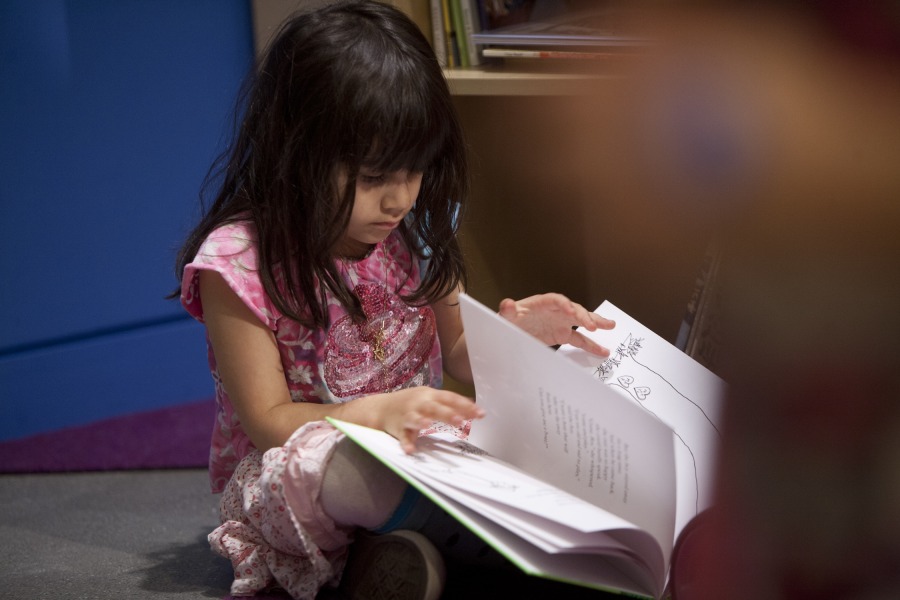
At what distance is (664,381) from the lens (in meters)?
0.81

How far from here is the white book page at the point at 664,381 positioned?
750 mm

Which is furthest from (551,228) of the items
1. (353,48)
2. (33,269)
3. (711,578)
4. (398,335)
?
(711,578)

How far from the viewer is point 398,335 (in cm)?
89

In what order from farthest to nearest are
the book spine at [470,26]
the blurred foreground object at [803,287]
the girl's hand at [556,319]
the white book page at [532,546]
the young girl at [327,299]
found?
the book spine at [470,26] → the girl's hand at [556,319] → the young girl at [327,299] → the white book page at [532,546] → the blurred foreground object at [803,287]

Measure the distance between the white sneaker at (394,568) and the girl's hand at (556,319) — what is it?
0.76 ft

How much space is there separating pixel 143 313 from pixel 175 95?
0.96 feet

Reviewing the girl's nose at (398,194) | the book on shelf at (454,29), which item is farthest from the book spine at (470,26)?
the girl's nose at (398,194)

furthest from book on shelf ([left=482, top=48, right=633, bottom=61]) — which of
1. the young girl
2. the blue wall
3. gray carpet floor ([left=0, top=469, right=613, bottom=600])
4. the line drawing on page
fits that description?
gray carpet floor ([left=0, top=469, right=613, bottom=600])

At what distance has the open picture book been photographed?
0.59 metres

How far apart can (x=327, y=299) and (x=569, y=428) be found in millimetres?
280

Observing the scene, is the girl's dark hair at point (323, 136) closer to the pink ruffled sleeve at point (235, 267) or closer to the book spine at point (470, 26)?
the pink ruffled sleeve at point (235, 267)

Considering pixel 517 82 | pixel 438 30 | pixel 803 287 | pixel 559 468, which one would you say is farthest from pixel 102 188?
pixel 803 287

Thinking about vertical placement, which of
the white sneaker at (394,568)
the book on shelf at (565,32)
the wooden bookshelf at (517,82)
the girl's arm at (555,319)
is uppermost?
the book on shelf at (565,32)

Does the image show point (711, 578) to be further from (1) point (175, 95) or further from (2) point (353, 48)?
(1) point (175, 95)
